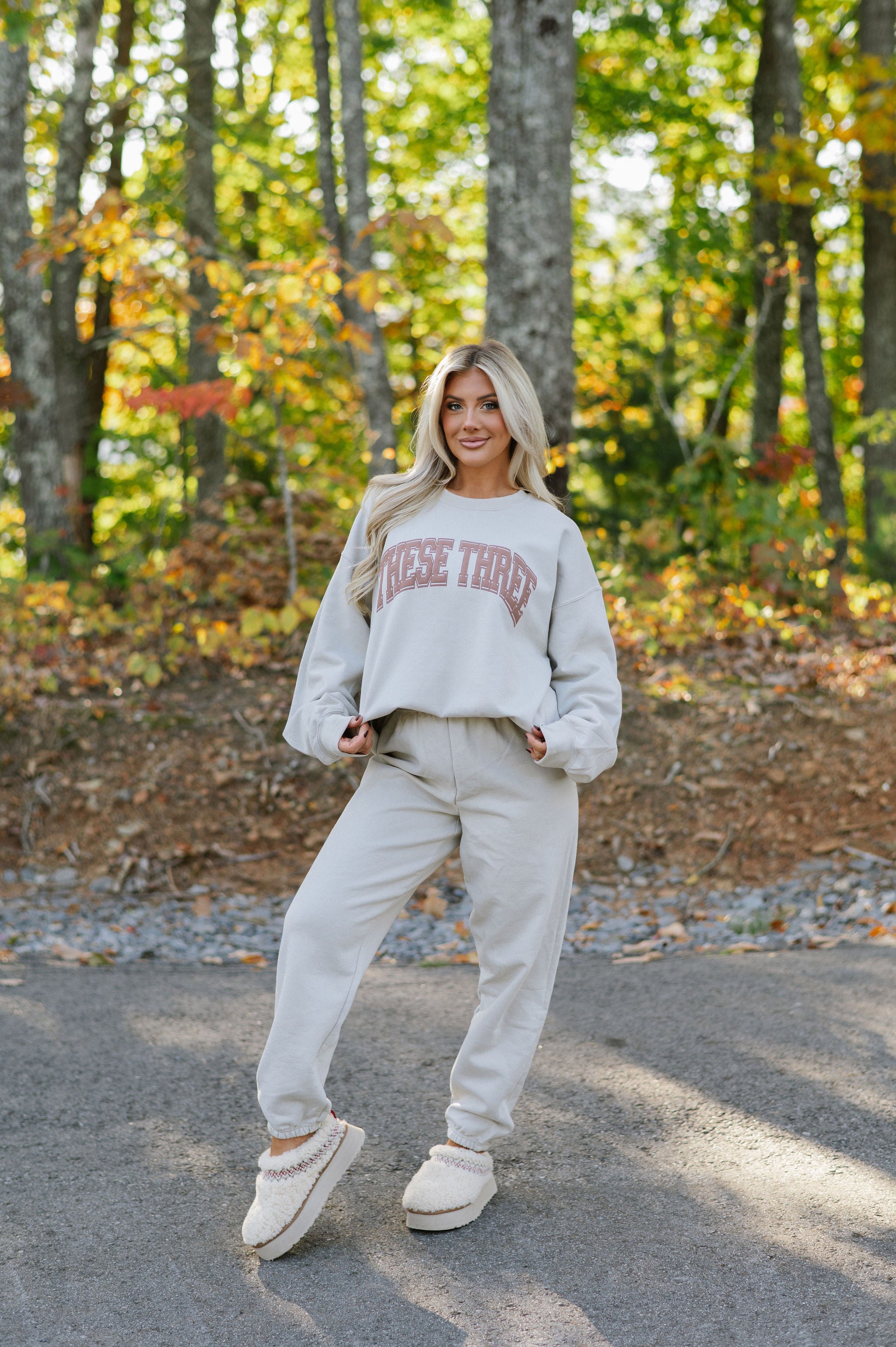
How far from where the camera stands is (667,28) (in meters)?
16.9

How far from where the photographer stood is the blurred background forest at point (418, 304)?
7.46 meters

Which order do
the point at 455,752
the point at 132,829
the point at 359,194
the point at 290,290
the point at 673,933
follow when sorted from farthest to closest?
the point at 359,194, the point at 290,290, the point at 132,829, the point at 673,933, the point at 455,752

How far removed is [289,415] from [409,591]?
13.3 meters

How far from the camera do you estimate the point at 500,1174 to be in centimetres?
315

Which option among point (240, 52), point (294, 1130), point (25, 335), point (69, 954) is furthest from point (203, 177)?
point (294, 1130)

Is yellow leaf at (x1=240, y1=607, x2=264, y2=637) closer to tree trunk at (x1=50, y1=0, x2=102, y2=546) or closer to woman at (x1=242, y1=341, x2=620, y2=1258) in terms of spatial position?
tree trunk at (x1=50, y1=0, x2=102, y2=546)

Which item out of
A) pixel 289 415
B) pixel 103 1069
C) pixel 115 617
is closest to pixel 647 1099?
pixel 103 1069

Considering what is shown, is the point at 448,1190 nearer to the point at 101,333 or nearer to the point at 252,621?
the point at 252,621

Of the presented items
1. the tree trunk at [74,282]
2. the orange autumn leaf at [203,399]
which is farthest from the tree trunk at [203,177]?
the orange autumn leaf at [203,399]

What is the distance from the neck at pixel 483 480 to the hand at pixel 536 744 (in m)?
0.64

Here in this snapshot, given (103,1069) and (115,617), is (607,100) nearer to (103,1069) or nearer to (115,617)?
(115,617)

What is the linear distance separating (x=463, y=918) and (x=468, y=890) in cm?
306

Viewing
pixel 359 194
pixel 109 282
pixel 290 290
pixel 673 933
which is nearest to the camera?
pixel 673 933

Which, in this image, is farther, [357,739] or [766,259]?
[766,259]
